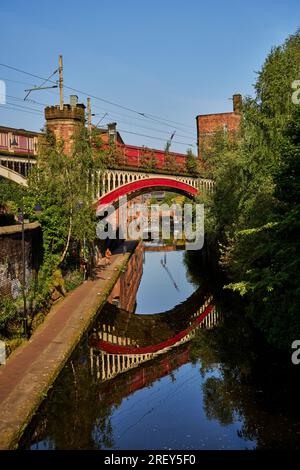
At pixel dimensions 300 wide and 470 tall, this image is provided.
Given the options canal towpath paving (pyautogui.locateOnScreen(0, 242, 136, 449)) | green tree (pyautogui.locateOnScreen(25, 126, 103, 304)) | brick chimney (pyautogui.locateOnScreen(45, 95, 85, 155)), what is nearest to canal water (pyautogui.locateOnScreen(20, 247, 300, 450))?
canal towpath paving (pyautogui.locateOnScreen(0, 242, 136, 449))

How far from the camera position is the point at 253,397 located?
12922 millimetres

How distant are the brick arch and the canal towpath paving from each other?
825 cm

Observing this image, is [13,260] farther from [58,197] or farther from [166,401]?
[166,401]

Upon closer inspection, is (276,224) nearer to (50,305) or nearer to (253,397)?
(253,397)

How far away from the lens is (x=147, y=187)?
119ft

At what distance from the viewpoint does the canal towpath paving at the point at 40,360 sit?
10.8 m

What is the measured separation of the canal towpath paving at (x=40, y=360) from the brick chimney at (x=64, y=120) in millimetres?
9764

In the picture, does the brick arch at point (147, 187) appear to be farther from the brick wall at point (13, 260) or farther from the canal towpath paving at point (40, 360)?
the brick wall at point (13, 260)

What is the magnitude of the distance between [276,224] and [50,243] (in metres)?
13.3

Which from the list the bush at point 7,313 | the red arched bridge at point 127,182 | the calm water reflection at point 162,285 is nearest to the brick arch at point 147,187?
the red arched bridge at point 127,182

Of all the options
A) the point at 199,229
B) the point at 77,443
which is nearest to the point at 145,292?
the point at 199,229

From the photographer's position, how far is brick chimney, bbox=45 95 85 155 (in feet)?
92.6

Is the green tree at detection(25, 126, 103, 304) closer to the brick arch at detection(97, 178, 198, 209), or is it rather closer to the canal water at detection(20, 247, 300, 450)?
the canal water at detection(20, 247, 300, 450)
